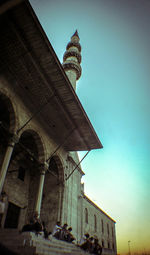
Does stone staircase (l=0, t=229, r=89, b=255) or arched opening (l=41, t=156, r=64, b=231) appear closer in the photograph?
stone staircase (l=0, t=229, r=89, b=255)

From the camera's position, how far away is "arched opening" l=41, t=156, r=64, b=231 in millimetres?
11672

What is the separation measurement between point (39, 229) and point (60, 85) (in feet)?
21.5

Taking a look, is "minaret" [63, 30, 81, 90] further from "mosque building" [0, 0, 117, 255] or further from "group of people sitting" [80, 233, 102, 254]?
"group of people sitting" [80, 233, 102, 254]

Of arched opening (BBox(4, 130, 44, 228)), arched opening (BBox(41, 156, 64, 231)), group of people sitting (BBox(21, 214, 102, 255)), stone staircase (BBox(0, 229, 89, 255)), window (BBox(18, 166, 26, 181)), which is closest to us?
stone staircase (BBox(0, 229, 89, 255))

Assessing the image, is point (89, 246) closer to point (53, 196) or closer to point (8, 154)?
point (53, 196)

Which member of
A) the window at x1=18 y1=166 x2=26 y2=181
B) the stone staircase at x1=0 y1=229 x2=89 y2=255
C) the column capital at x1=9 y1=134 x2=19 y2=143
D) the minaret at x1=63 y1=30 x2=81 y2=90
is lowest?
the stone staircase at x1=0 y1=229 x2=89 y2=255

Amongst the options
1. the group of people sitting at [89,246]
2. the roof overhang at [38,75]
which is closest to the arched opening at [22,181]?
the roof overhang at [38,75]

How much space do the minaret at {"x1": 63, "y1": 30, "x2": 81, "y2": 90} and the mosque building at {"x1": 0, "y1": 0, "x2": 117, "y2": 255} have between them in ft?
37.3

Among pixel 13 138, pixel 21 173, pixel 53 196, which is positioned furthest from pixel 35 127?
pixel 53 196

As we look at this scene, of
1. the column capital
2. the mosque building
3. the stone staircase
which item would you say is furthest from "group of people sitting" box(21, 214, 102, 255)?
the column capital

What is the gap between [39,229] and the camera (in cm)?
694

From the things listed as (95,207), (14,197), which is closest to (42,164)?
(14,197)

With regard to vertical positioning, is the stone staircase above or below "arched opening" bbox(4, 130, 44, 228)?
below

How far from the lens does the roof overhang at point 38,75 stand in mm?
6977
